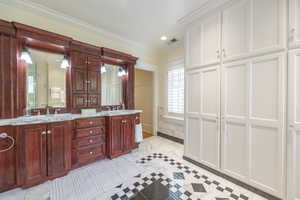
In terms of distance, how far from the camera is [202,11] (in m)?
2.24

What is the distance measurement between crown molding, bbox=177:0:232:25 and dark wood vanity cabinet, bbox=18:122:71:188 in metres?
2.91

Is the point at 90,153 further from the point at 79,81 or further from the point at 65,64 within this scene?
the point at 65,64

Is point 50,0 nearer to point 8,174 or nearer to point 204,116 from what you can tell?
point 8,174

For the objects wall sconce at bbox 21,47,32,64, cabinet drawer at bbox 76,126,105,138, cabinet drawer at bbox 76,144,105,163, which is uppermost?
wall sconce at bbox 21,47,32,64

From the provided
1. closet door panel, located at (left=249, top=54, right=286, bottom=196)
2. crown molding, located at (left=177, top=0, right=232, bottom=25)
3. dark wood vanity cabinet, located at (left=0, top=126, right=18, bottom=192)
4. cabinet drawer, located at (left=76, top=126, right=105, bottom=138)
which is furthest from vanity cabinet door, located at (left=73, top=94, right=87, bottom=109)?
closet door panel, located at (left=249, top=54, right=286, bottom=196)

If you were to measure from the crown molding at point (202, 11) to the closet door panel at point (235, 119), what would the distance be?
3.32 ft

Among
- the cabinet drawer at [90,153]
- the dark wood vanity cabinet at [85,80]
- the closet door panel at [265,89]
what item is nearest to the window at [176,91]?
the closet door panel at [265,89]

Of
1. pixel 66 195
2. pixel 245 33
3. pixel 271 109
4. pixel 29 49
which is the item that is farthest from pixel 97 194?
pixel 245 33

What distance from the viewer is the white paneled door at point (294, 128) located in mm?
1393

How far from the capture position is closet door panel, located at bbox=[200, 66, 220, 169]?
6.89ft

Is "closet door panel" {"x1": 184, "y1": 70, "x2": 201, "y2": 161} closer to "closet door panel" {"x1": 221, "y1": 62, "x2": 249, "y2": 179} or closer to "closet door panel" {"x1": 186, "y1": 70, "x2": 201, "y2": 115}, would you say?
"closet door panel" {"x1": 186, "y1": 70, "x2": 201, "y2": 115}

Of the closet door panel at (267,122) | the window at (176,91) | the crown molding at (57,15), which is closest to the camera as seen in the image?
the closet door panel at (267,122)

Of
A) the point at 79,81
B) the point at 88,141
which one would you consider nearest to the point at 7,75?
the point at 79,81

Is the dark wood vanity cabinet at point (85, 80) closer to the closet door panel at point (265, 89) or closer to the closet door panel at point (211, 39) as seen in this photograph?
the closet door panel at point (211, 39)
